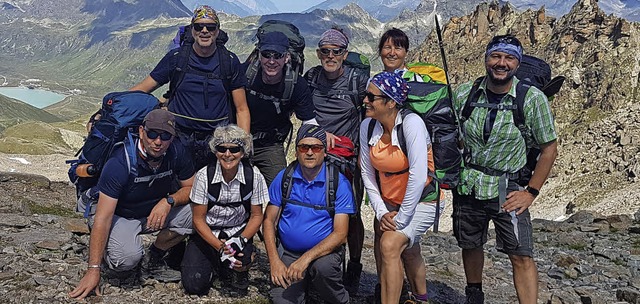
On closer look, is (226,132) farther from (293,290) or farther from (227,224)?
(293,290)

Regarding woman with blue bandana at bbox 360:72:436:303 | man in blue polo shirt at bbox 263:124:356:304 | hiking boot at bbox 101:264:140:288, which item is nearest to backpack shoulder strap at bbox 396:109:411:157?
woman with blue bandana at bbox 360:72:436:303

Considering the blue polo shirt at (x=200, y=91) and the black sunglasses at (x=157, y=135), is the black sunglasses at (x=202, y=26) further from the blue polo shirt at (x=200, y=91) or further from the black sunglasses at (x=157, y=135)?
the black sunglasses at (x=157, y=135)

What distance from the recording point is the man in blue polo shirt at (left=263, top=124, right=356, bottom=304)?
834 cm

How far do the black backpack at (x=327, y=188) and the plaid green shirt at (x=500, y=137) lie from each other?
2.00 m

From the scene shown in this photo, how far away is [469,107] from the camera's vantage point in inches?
319

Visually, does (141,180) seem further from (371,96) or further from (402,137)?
(402,137)

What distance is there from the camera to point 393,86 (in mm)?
7684

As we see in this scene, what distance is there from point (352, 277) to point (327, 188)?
2.85m

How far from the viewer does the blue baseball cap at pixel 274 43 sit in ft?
29.7

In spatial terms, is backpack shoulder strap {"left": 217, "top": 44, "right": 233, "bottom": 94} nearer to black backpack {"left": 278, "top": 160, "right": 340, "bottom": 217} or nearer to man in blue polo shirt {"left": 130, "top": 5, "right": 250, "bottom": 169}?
man in blue polo shirt {"left": 130, "top": 5, "right": 250, "bottom": 169}

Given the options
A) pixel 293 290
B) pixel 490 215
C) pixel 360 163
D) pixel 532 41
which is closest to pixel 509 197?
pixel 490 215

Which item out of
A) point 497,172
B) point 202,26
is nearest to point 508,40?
point 497,172

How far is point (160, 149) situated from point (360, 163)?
3.20 metres

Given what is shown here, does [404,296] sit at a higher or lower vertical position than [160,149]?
lower
